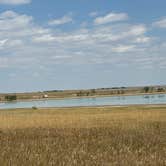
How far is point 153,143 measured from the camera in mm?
13266

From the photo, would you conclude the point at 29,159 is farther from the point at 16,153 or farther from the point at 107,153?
the point at 107,153

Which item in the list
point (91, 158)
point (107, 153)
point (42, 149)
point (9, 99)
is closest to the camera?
point (91, 158)

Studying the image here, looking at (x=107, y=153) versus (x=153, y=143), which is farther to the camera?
(x=153, y=143)

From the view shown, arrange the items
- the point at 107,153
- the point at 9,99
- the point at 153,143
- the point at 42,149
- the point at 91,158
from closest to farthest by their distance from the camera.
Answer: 1. the point at 91,158
2. the point at 107,153
3. the point at 42,149
4. the point at 153,143
5. the point at 9,99

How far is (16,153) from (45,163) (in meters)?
1.59

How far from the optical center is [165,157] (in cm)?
926

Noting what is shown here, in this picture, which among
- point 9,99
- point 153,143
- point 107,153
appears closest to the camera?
point 107,153

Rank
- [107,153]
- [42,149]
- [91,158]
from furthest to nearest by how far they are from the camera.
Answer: [42,149]
[107,153]
[91,158]

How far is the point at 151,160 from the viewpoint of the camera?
8.73 m

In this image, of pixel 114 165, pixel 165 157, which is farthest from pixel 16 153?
pixel 165 157

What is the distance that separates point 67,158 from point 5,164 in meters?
1.21

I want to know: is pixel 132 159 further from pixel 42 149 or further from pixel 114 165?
pixel 42 149

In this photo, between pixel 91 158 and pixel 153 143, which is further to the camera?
pixel 153 143

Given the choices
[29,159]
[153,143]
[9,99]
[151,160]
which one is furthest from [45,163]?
[9,99]
